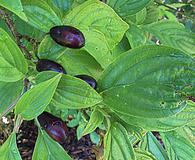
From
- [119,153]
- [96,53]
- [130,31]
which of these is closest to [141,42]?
[130,31]

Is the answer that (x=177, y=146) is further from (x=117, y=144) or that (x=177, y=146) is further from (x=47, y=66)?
(x=47, y=66)

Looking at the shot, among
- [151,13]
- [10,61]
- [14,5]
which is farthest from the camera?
[151,13]

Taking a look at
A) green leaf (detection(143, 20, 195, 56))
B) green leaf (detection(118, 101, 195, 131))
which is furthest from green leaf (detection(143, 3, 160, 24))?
green leaf (detection(118, 101, 195, 131))

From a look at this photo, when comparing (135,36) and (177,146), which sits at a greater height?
(135,36)

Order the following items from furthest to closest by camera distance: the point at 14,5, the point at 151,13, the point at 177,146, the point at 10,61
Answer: the point at 151,13 < the point at 177,146 < the point at 10,61 < the point at 14,5

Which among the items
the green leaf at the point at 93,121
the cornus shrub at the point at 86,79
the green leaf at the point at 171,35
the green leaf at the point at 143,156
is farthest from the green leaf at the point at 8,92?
the green leaf at the point at 171,35

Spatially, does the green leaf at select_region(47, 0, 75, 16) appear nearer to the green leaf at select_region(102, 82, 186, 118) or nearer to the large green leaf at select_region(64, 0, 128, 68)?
the large green leaf at select_region(64, 0, 128, 68)

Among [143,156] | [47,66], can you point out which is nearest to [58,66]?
[47,66]

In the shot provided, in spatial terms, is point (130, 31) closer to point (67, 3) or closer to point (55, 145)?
point (67, 3)
